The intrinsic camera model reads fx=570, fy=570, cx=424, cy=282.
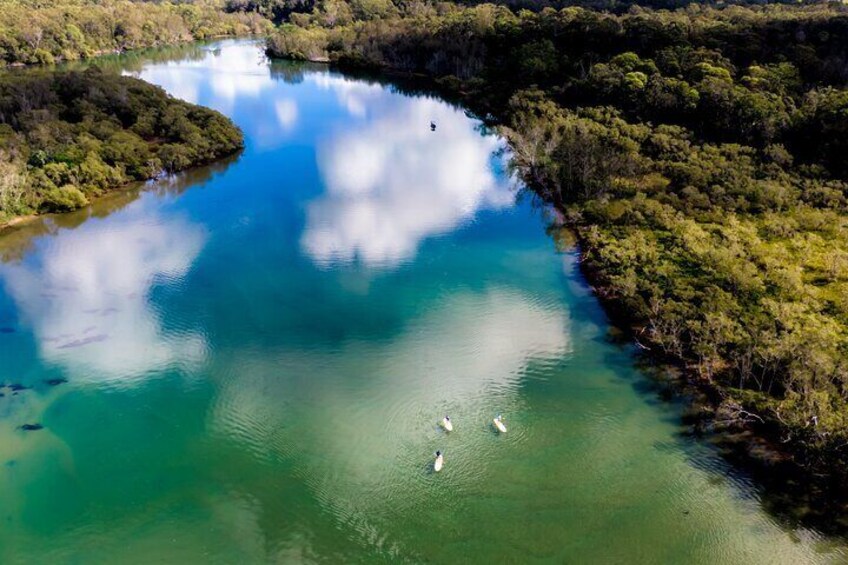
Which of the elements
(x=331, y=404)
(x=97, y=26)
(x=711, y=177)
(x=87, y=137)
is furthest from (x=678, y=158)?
(x=97, y=26)

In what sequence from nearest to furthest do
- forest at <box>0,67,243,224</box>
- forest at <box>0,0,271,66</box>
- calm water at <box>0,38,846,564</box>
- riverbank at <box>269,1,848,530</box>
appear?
calm water at <box>0,38,846,564</box>, riverbank at <box>269,1,848,530</box>, forest at <box>0,67,243,224</box>, forest at <box>0,0,271,66</box>

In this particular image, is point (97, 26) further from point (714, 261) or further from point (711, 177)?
point (714, 261)

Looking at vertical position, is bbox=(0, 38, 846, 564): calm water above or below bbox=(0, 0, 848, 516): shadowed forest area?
below

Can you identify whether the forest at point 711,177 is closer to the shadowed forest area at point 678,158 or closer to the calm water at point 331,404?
the shadowed forest area at point 678,158

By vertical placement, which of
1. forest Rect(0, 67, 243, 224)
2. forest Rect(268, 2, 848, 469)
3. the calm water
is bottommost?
the calm water

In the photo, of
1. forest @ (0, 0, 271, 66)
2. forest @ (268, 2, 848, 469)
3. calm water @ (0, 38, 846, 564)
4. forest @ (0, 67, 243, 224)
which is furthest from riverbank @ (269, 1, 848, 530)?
forest @ (0, 0, 271, 66)

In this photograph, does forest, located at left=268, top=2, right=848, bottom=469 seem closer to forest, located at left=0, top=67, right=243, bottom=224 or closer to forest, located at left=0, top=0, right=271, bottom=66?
forest, located at left=0, top=67, right=243, bottom=224

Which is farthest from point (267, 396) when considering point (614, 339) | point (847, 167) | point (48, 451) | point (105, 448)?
point (847, 167)
